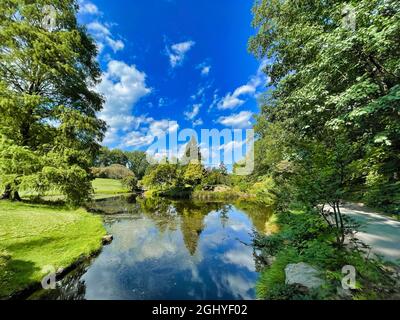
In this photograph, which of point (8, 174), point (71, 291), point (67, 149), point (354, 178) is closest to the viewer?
point (354, 178)

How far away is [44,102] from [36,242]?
7.29 m

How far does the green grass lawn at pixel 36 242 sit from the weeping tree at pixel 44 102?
1.20m

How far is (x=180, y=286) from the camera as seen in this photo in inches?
206

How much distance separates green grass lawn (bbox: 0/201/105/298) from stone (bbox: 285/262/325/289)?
554cm

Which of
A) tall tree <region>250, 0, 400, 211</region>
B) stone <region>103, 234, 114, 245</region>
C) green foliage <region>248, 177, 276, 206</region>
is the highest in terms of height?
tall tree <region>250, 0, 400, 211</region>

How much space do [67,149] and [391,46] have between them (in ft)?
39.0

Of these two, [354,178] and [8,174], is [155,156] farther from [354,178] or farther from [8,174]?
[354,178]

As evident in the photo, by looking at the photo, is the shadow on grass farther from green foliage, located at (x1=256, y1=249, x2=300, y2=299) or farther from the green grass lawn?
green foliage, located at (x1=256, y1=249, x2=300, y2=299)

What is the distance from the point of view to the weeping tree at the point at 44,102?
8.36 meters

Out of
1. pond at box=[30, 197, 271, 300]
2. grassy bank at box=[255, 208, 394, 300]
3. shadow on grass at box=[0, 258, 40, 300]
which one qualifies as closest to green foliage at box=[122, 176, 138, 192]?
pond at box=[30, 197, 271, 300]

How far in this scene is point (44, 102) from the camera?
9.80 m

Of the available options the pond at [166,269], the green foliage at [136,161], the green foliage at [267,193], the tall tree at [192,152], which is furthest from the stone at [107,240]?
the green foliage at [136,161]

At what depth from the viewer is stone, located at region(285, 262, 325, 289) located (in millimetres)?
3517
